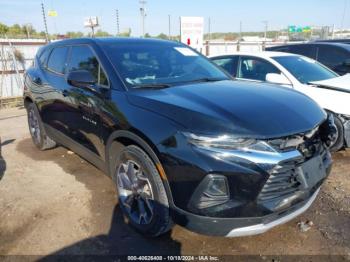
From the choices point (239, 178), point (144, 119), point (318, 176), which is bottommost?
point (318, 176)

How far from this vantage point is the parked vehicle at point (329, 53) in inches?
274

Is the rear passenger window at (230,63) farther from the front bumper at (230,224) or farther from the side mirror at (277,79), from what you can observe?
the front bumper at (230,224)

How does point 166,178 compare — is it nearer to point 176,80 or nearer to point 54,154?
point 176,80

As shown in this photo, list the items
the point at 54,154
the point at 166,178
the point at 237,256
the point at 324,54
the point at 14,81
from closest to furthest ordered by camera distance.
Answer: the point at 166,178 < the point at 237,256 < the point at 54,154 < the point at 324,54 < the point at 14,81

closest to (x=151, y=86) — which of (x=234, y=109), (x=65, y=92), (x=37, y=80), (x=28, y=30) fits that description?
(x=234, y=109)

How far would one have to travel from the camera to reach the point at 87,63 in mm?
3527

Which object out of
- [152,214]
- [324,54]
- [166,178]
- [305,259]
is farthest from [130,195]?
[324,54]

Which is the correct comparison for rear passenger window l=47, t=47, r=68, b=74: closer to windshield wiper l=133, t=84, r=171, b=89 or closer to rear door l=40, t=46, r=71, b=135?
rear door l=40, t=46, r=71, b=135

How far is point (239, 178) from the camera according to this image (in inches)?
85.5

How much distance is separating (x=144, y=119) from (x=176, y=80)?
83 cm

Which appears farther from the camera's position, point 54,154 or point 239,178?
point 54,154

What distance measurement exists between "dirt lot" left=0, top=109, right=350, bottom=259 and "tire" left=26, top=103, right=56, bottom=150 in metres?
0.65

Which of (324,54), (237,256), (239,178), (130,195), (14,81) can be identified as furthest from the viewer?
(14,81)

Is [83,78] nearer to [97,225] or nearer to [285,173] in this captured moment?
[97,225]
